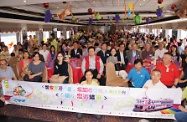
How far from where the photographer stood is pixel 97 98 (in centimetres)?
Answer: 477

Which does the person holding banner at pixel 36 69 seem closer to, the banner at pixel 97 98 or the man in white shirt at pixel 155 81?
the banner at pixel 97 98

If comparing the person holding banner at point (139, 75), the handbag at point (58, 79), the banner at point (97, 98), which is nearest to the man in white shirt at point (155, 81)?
the banner at point (97, 98)

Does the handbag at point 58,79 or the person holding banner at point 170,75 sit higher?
the person holding banner at point 170,75

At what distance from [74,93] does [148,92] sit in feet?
5.19

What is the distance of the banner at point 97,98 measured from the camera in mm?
4500

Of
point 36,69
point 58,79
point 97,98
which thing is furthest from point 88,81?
point 36,69

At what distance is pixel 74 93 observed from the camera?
4.87 meters

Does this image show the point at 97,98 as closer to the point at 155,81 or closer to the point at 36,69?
the point at 155,81

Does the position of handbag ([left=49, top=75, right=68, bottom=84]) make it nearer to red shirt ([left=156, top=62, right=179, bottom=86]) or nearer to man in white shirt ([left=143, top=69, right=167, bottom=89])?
man in white shirt ([left=143, top=69, right=167, bottom=89])

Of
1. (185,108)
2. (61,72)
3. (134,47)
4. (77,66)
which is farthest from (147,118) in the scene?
(134,47)

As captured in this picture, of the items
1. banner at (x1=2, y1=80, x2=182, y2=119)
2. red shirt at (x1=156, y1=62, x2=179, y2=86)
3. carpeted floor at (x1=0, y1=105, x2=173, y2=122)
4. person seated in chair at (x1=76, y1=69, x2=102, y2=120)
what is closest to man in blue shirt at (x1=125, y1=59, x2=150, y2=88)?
red shirt at (x1=156, y1=62, x2=179, y2=86)

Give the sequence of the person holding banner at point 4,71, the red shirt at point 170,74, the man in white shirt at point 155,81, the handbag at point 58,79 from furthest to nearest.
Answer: the handbag at point 58,79, the person holding banner at point 4,71, the red shirt at point 170,74, the man in white shirt at point 155,81

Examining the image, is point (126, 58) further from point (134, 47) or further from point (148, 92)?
point (148, 92)

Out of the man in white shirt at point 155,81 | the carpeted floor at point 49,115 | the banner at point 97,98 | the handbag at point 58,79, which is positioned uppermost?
the man in white shirt at point 155,81
